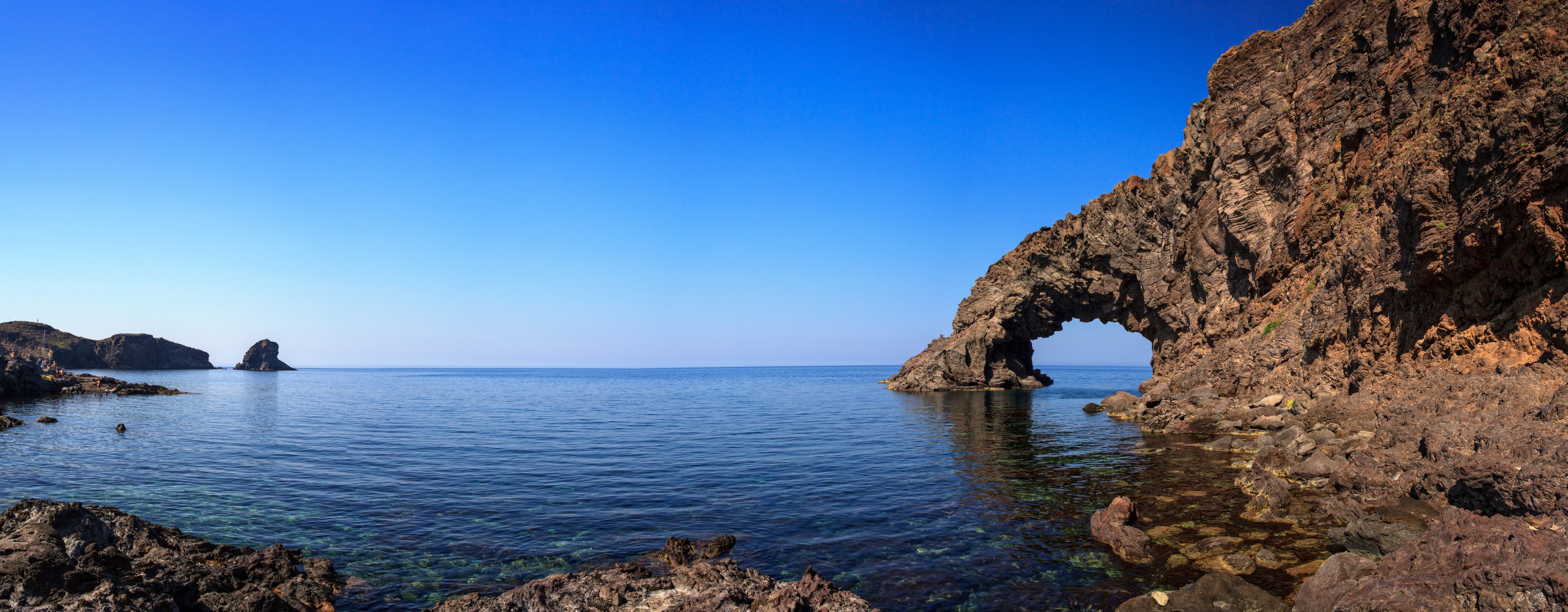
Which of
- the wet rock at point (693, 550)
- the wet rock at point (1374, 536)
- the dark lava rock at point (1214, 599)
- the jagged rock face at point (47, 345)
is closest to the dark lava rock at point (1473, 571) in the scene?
the dark lava rock at point (1214, 599)

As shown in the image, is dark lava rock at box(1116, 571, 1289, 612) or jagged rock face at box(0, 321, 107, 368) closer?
dark lava rock at box(1116, 571, 1289, 612)

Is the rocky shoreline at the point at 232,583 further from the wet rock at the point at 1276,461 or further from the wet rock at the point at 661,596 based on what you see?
the wet rock at the point at 1276,461

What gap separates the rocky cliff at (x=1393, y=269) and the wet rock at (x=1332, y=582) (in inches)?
11.4

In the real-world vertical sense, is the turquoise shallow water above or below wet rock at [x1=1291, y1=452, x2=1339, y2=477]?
below

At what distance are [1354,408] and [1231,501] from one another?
420 inches

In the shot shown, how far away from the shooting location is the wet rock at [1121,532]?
560 inches

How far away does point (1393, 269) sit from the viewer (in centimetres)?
2436

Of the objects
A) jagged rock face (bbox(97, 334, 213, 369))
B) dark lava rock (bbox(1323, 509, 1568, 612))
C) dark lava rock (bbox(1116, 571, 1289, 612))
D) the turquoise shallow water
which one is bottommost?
the turquoise shallow water

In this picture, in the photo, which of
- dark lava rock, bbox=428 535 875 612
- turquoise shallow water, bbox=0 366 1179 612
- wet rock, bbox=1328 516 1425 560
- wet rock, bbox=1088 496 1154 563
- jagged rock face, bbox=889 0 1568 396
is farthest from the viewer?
jagged rock face, bbox=889 0 1568 396

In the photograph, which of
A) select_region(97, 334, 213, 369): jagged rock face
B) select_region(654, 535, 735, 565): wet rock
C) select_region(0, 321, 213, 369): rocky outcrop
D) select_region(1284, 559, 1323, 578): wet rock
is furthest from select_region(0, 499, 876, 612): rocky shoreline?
select_region(97, 334, 213, 369): jagged rock face

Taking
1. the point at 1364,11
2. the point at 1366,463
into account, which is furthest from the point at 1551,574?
the point at 1364,11

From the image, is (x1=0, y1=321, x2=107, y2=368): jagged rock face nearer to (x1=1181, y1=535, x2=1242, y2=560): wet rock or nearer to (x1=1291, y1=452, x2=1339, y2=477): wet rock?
(x1=1181, y1=535, x2=1242, y2=560): wet rock

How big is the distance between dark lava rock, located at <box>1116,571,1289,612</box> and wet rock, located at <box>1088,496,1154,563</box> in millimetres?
2695

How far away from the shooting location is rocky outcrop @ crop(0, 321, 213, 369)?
14050 centimetres
